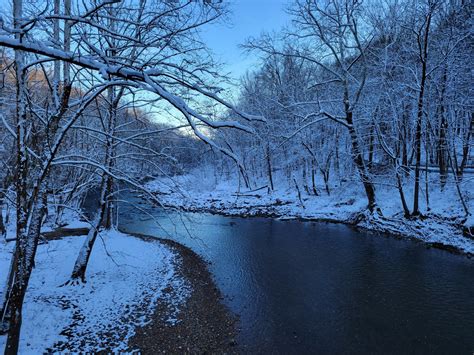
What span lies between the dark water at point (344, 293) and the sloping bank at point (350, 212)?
38.2 inches

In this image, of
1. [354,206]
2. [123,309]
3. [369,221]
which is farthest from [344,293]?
[354,206]

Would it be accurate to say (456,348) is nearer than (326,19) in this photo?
Yes

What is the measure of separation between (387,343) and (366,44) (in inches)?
531

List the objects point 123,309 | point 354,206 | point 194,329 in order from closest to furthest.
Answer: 1. point 194,329
2. point 123,309
3. point 354,206

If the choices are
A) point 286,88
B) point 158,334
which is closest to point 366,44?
point 286,88

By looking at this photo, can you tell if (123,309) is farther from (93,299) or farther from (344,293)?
(344,293)

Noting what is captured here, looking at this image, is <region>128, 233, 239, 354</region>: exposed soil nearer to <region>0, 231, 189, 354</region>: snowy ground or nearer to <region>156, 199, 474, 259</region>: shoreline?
<region>0, 231, 189, 354</region>: snowy ground

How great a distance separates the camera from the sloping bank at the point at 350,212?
11.8 metres

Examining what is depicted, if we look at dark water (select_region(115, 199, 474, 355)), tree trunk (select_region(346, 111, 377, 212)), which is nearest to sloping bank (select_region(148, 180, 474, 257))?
tree trunk (select_region(346, 111, 377, 212))

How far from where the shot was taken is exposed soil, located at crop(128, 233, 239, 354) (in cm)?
575

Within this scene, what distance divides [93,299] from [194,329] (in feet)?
9.10

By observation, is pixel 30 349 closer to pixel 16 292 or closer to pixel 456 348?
pixel 16 292

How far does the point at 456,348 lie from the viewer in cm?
579

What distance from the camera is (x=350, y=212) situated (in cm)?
1753
